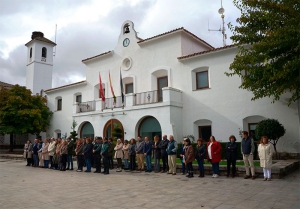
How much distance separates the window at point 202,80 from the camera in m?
18.1

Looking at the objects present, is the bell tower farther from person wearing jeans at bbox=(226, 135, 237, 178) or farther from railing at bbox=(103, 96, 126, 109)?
person wearing jeans at bbox=(226, 135, 237, 178)

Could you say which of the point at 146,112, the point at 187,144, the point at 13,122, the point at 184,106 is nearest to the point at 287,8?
the point at 187,144

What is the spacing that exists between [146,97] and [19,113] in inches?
510

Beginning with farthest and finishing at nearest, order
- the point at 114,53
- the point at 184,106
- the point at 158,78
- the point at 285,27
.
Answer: the point at 114,53
the point at 158,78
the point at 184,106
the point at 285,27

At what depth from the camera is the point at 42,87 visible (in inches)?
1446

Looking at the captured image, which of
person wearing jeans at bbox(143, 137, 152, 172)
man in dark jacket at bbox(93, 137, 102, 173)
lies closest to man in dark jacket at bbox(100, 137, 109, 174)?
man in dark jacket at bbox(93, 137, 102, 173)

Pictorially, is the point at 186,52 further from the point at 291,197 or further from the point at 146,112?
the point at 291,197

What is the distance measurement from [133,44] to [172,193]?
52.4 ft

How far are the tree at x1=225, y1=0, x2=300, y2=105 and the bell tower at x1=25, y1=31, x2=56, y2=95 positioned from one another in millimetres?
30764

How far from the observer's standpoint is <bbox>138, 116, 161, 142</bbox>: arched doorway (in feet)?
62.2

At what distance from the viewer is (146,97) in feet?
63.5

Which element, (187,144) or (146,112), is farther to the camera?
(146,112)

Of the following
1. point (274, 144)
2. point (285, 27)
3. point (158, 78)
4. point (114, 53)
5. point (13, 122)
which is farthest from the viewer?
point (13, 122)

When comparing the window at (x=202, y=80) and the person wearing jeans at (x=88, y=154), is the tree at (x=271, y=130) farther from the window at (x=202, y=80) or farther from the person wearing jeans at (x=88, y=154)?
the person wearing jeans at (x=88, y=154)
